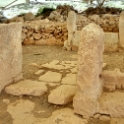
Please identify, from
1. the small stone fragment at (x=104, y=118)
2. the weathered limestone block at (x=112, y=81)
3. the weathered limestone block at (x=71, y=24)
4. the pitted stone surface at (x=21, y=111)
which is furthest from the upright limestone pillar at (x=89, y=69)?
the weathered limestone block at (x=71, y=24)

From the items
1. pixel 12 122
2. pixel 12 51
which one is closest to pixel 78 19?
pixel 12 51

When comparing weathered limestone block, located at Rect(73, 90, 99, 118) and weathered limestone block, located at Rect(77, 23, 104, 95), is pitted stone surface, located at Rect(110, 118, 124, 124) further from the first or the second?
weathered limestone block, located at Rect(77, 23, 104, 95)

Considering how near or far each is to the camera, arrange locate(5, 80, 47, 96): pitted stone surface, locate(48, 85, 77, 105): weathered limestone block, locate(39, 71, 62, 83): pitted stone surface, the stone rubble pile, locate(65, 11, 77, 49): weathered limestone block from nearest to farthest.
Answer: locate(48, 85, 77, 105): weathered limestone block
locate(5, 80, 47, 96): pitted stone surface
locate(39, 71, 62, 83): pitted stone surface
locate(65, 11, 77, 49): weathered limestone block
the stone rubble pile

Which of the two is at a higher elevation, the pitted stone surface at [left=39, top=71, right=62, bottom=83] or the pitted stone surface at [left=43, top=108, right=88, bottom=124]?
the pitted stone surface at [left=39, top=71, right=62, bottom=83]

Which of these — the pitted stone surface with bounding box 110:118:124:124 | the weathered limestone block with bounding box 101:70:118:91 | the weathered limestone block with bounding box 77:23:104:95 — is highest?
the weathered limestone block with bounding box 77:23:104:95

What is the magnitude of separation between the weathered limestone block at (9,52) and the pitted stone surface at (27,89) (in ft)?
0.50

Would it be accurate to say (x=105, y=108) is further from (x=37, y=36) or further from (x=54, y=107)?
(x=37, y=36)

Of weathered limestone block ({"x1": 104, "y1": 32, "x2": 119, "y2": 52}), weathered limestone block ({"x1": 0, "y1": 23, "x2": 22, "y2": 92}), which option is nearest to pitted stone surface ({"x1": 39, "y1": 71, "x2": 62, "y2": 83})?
weathered limestone block ({"x1": 0, "y1": 23, "x2": 22, "y2": 92})

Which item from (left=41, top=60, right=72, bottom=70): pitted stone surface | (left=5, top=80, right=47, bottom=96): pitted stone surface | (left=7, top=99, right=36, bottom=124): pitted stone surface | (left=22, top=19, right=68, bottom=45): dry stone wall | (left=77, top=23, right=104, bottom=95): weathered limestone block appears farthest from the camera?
(left=22, top=19, right=68, bottom=45): dry stone wall

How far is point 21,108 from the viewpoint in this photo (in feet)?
10.1

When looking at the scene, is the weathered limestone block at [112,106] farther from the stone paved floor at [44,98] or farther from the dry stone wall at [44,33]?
the dry stone wall at [44,33]

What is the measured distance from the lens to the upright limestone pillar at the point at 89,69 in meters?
2.61

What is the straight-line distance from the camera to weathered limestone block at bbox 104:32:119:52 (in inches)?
215

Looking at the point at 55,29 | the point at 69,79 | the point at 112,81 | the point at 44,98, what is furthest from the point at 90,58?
the point at 55,29
